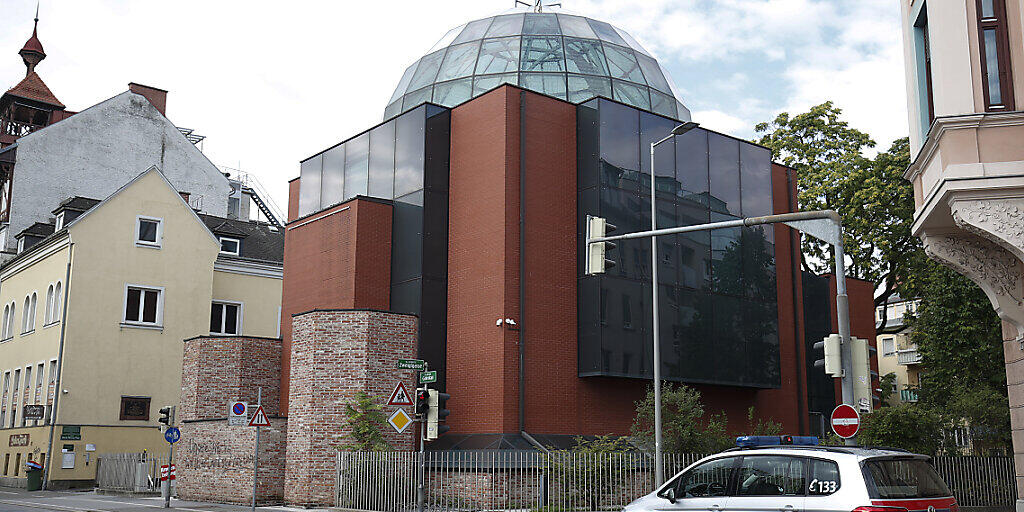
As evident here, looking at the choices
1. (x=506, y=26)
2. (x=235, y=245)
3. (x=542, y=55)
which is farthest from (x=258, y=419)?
(x=235, y=245)

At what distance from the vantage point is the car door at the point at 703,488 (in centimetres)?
1220

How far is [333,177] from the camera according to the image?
3284 centimetres

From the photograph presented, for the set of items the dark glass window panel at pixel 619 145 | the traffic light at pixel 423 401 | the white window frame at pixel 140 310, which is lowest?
the traffic light at pixel 423 401

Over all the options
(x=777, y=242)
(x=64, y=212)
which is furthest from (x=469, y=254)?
(x=64, y=212)

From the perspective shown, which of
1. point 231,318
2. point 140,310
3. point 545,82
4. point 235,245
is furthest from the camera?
point 235,245

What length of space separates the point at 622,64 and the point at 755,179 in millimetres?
6359

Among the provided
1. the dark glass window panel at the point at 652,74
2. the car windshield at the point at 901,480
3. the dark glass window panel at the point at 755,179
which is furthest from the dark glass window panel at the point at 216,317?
the car windshield at the point at 901,480

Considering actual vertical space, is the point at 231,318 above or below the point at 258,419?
above

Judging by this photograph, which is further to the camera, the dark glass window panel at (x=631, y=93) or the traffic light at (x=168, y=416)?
the dark glass window panel at (x=631, y=93)

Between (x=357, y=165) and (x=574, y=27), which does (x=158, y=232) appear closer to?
(x=357, y=165)

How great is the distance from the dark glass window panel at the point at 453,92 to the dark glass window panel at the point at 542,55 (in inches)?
77.0

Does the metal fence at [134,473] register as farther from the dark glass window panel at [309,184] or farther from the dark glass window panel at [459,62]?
the dark glass window panel at [459,62]

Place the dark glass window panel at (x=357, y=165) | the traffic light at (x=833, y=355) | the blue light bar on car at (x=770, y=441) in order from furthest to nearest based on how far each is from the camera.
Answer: the dark glass window panel at (x=357, y=165)
the traffic light at (x=833, y=355)
the blue light bar on car at (x=770, y=441)

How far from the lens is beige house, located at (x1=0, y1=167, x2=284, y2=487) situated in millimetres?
39375
